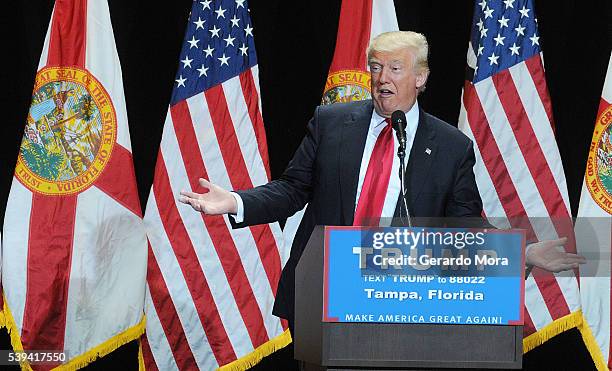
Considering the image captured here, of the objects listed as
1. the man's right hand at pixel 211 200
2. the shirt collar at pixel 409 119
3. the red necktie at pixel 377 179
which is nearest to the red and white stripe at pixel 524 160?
the shirt collar at pixel 409 119

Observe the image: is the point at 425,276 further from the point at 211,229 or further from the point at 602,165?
the point at 602,165

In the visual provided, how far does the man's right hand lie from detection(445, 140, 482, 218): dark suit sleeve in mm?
680

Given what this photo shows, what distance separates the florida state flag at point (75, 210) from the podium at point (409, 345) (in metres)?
2.64

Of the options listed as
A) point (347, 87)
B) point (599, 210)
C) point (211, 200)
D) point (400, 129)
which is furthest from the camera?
point (599, 210)

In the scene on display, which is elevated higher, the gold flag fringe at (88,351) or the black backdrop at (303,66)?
the black backdrop at (303,66)

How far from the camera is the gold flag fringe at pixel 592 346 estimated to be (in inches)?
182

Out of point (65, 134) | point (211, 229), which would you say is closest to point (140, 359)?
point (211, 229)

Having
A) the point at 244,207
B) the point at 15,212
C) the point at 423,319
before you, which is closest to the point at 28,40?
the point at 15,212

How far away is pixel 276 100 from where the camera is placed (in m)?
4.86

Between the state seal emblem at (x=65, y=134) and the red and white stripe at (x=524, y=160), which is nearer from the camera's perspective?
the state seal emblem at (x=65, y=134)

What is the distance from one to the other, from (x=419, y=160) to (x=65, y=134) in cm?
225

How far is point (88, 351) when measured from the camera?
4465mm

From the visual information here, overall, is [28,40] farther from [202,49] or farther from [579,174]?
[579,174]

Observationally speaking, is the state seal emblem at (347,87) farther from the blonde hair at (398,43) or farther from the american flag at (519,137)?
the blonde hair at (398,43)
